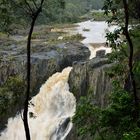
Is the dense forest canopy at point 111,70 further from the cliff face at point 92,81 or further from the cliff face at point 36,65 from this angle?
the cliff face at point 36,65

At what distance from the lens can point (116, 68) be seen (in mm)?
17312

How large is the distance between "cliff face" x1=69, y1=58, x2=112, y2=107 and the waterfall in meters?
0.89

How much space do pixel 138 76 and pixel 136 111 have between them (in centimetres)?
273

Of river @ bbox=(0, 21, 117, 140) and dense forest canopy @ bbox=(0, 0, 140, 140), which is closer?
dense forest canopy @ bbox=(0, 0, 140, 140)

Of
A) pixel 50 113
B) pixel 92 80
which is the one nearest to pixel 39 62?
pixel 50 113

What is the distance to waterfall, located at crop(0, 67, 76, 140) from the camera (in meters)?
28.1

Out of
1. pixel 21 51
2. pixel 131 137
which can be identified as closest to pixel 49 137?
pixel 21 51

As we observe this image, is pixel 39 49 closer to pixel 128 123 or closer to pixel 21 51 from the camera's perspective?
pixel 21 51

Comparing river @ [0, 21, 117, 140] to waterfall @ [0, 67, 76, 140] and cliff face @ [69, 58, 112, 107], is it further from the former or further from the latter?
cliff face @ [69, 58, 112, 107]

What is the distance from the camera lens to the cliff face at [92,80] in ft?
80.8

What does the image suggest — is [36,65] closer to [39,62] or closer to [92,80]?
[39,62]

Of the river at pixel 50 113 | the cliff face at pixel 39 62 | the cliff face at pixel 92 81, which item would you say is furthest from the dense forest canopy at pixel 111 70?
the cliff face at pixel 39 62

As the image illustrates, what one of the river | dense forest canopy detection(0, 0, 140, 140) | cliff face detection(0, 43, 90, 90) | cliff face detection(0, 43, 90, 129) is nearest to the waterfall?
the river

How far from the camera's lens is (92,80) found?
1035 inches
